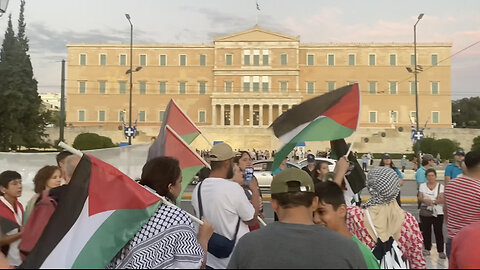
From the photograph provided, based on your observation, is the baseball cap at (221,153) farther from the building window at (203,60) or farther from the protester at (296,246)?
the building window at (203,60)

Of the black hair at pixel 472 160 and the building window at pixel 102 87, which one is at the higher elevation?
Answer: the building window at pixel 102 87

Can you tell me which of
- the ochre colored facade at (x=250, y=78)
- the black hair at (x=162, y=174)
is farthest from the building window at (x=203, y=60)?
the black hair at (x=162, y=174)

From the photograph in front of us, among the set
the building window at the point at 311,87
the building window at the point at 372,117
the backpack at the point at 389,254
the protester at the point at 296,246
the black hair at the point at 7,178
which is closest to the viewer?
the protester at the point at 296,246

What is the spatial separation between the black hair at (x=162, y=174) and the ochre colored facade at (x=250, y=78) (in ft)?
202

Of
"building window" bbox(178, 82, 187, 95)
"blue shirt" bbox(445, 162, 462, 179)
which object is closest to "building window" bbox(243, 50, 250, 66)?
"building window" bbox(178, 82, 187, 95)

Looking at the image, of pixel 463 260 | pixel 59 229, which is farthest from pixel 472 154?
pixel 59 229

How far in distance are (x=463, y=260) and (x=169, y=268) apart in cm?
144

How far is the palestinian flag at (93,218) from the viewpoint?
8.09 feet

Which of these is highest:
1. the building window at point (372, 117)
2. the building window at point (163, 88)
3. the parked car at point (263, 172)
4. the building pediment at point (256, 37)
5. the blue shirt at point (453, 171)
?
the building pediment at point (256, 37)

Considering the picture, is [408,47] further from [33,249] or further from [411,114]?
[33,249]

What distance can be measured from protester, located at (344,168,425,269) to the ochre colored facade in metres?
61.2

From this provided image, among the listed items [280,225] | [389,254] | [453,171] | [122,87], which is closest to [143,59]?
[122,87]

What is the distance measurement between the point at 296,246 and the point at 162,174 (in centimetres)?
110

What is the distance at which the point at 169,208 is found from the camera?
8.99 ft
